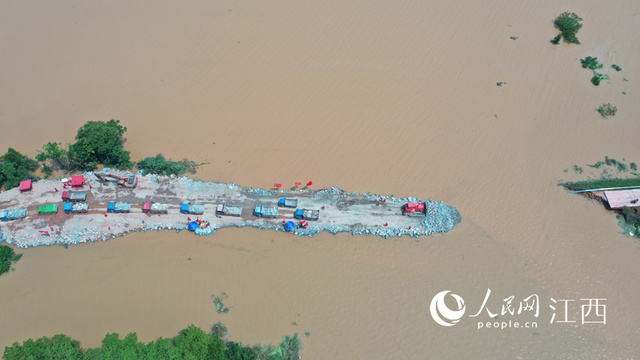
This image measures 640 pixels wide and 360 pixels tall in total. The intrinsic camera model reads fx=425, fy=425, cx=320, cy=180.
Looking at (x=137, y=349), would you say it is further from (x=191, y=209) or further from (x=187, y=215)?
(x=191, y=209)

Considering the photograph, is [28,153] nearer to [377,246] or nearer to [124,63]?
[124,63]

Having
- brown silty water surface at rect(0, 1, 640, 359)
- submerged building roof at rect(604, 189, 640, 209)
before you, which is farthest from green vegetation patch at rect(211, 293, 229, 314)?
submerged building roof at rect(604, 189, 640, 209)

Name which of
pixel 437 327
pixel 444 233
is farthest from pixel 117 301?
pixel 444 233

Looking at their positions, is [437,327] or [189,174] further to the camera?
[189,174]

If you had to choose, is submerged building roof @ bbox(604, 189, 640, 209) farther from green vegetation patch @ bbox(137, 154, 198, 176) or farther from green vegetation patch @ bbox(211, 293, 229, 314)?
green vegetation patch @ bbox(137, 154, 198, 176)

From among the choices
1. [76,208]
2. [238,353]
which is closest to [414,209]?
[238,353]
